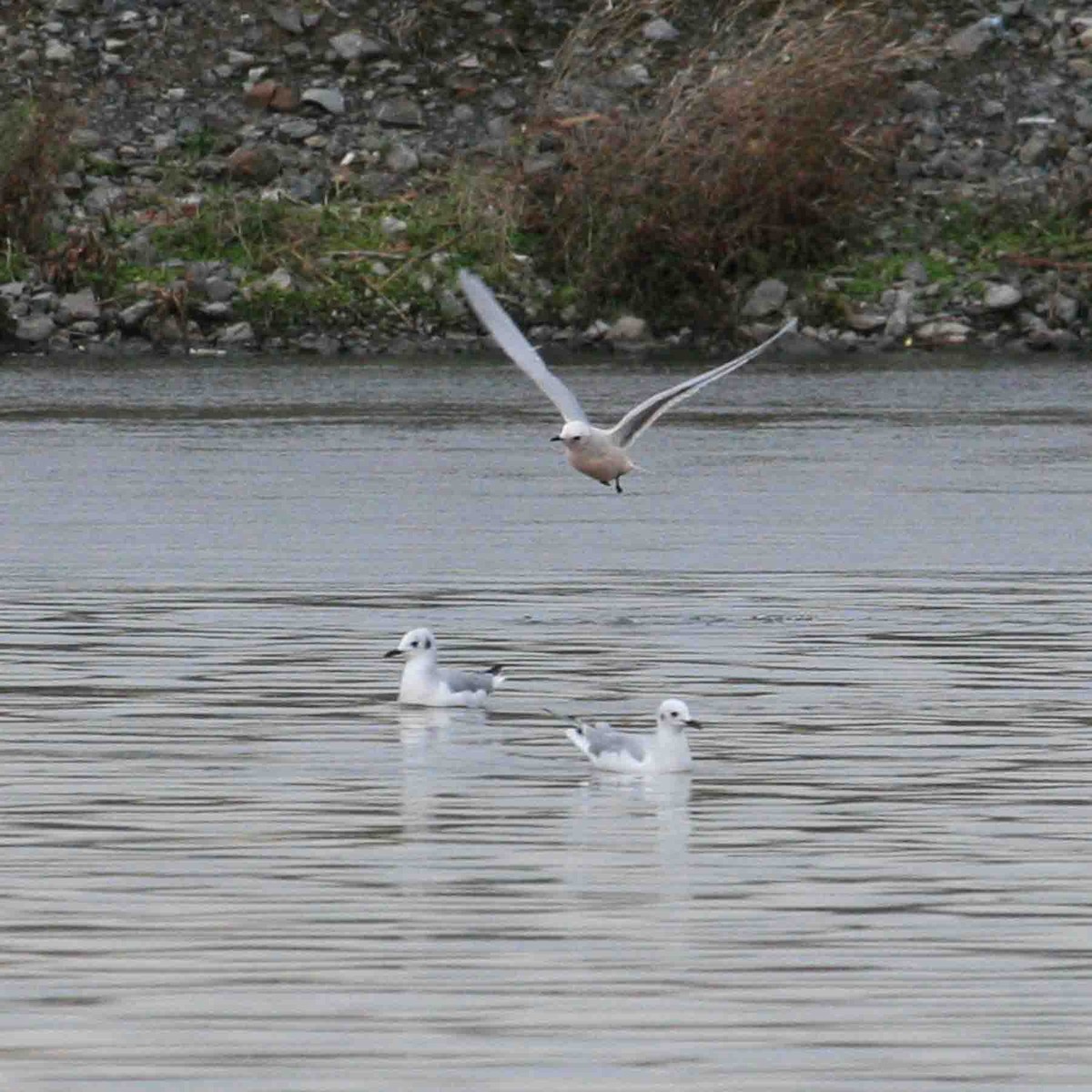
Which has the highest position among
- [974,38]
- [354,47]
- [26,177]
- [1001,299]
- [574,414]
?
[574,414]

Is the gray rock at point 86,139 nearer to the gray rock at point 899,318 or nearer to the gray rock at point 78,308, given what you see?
the gray rock at point 78,308

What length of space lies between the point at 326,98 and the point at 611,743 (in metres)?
29.4

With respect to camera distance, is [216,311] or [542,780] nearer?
[542,780]

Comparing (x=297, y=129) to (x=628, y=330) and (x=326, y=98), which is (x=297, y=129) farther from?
(x=628, y=330)

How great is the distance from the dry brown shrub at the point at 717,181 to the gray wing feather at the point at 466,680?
933 inches

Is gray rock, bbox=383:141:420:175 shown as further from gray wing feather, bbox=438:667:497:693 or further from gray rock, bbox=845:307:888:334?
gray wing feather, bbox=438:667:497:693

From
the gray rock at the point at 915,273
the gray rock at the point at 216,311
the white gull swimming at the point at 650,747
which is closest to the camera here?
the white gull swimming at the point at 650,747

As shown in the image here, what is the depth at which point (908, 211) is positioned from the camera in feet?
129

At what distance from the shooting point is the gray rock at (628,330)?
36.7m

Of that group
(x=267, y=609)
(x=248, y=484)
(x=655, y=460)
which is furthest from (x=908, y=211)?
(x=267, y=609)

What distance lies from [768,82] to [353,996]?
1180 inches

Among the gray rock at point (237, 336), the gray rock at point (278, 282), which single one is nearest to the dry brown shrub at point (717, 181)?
the gray rock at point (278, 282)

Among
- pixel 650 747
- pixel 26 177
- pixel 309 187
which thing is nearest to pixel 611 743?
pixel 650 747

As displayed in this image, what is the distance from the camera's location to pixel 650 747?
11.6 metres
